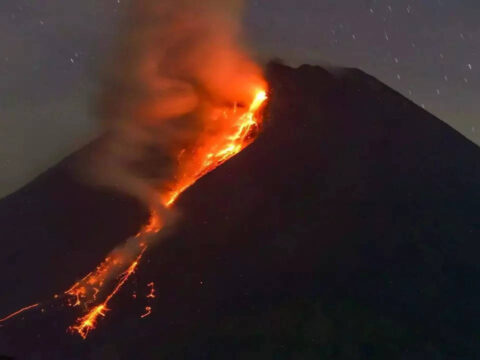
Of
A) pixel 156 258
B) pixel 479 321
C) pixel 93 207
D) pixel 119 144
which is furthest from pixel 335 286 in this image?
pixel 119 144

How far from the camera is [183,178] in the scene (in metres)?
45.9

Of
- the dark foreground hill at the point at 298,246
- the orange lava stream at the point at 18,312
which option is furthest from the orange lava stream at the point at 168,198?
the dark foreground hill at the point at 298,246

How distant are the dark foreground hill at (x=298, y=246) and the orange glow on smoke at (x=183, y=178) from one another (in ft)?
2.82

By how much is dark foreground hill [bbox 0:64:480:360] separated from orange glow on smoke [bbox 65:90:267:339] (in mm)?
858

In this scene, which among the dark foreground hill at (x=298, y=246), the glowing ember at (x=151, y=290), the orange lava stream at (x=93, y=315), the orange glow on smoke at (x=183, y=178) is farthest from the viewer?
the orange glow on smoke at (x=183, y=178)

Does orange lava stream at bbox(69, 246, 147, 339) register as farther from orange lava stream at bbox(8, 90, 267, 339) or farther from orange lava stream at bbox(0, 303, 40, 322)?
orange lava stream at bbox(0, 303, 40, 322)

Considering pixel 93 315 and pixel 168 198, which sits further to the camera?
pixel 168 198

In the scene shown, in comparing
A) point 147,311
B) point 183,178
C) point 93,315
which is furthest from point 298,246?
point 183,178

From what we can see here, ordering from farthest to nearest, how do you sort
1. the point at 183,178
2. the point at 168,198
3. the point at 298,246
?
the point at 183,178, the point at 168,198, the point at 298,246

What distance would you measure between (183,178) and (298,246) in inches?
451

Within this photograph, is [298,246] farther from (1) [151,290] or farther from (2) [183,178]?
(2) [183,178]

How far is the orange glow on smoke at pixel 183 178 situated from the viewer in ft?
116

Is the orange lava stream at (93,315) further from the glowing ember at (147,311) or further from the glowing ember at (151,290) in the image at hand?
the glowing ember at (147,311)

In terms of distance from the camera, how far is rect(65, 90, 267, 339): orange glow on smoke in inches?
1390
